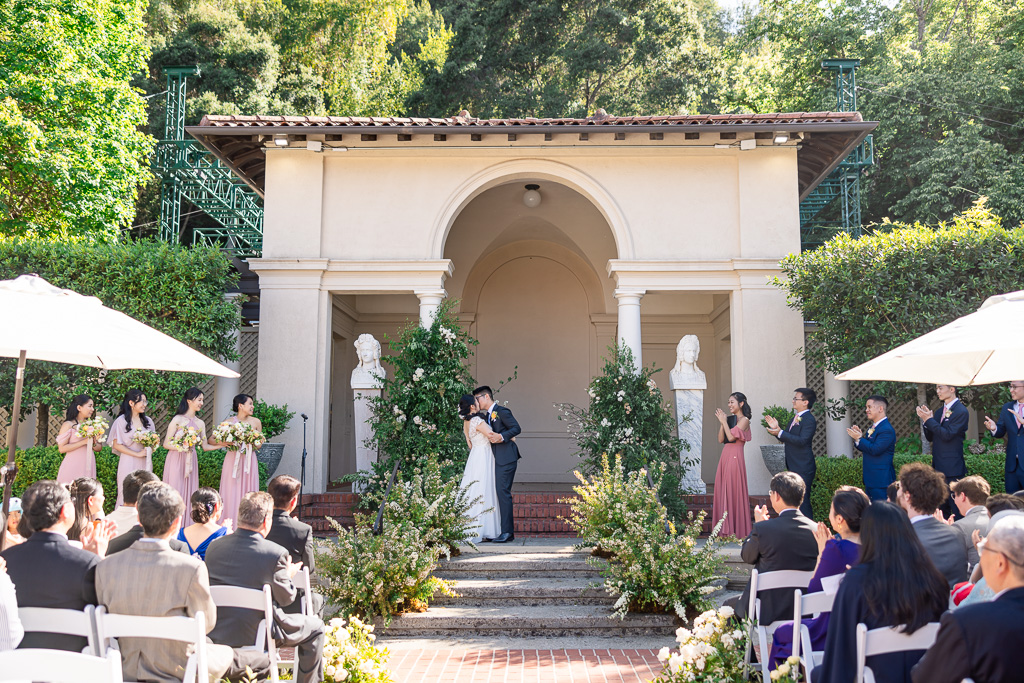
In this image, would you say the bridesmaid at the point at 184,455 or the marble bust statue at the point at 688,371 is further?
the marble bust statue at the point at 688,371

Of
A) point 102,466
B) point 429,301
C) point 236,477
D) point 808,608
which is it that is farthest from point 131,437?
point 808,608

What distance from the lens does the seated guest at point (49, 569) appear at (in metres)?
3.46

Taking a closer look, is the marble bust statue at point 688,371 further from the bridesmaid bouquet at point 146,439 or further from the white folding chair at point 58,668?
the white folding chair at point 58,668

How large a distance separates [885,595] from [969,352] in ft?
6.36

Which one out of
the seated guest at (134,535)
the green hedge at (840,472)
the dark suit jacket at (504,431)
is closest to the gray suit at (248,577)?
the seated guest at (134,535)

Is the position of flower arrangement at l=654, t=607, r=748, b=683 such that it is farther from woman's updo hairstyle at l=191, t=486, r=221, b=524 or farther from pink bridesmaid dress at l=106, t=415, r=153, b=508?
pink bridesmaid dress at l=106, t=415, r=153, b=508

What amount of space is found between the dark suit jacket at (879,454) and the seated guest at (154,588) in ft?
20.8

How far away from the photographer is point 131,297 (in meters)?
10.2

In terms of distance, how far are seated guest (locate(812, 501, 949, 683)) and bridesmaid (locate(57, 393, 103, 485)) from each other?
7243 millimetres

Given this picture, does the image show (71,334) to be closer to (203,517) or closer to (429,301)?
(203,517)

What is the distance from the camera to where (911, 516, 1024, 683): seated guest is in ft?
7.96

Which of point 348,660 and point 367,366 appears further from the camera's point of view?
point 367,366

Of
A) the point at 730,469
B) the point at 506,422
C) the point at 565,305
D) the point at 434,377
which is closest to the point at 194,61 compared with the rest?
the point at 565,305

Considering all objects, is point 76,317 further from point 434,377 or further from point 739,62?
point 739,62
